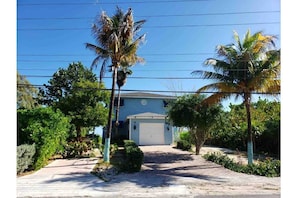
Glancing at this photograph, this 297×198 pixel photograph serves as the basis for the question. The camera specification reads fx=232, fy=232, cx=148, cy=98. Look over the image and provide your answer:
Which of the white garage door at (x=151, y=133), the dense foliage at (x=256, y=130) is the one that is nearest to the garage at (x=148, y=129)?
the white garage door at (x=151, y=133)

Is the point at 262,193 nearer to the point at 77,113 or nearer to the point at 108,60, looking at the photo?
the point at 108,60

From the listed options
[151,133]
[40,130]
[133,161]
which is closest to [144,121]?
[151,133]

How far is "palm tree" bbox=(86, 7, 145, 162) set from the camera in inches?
446

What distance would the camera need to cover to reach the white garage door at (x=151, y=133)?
22453mm

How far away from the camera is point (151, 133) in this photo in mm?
22594

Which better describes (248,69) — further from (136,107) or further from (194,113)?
(136,107)

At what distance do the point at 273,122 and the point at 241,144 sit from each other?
3.24 metres

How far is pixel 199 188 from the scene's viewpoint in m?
7.74

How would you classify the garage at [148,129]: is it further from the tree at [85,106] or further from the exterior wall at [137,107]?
the tree at [85,106]

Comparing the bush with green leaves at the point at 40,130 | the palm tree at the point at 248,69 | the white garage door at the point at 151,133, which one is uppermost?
the palm tree at the point at 248,69

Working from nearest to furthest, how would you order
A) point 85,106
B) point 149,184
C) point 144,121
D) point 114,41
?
point 149,184 → point 114,41 → point 85,106 → point 144,121

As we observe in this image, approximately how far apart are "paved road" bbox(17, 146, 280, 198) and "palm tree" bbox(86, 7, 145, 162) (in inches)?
111

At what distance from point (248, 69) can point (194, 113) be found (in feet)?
14.6

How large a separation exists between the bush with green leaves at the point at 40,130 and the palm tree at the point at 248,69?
838 cm
